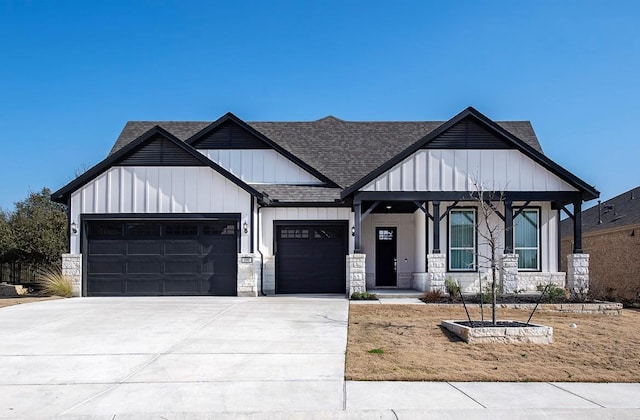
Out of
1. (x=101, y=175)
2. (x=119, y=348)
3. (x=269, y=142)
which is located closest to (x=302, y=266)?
(x=269, y=142)

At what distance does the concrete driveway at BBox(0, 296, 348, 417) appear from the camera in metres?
7.53

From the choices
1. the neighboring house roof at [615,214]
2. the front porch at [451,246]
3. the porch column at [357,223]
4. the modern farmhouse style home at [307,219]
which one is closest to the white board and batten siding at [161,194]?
the modern farmhouse style home at [307,219]

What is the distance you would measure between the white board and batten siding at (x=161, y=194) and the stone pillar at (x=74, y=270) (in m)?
0.31

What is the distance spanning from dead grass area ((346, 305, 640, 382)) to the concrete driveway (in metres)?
0.55

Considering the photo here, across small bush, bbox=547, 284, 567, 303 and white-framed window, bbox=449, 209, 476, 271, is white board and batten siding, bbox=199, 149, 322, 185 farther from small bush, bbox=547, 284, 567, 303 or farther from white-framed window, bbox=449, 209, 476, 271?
small bush, bbox=547, 284, 567, 303

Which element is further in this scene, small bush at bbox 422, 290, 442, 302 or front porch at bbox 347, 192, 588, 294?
front porch at bbox 347, 192, 588, 294

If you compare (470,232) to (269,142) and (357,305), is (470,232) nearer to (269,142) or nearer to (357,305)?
(357,305)

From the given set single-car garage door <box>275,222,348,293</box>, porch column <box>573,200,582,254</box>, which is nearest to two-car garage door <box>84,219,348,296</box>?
single-car garage door <box>275,222,348,293</box>

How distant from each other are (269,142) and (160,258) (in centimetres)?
581

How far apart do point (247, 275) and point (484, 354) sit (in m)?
10.7

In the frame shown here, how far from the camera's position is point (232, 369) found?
30.5 ft

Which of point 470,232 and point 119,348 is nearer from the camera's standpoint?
point 119,348

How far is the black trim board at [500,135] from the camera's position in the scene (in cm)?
1911

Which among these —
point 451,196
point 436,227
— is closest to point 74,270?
point 436,227
